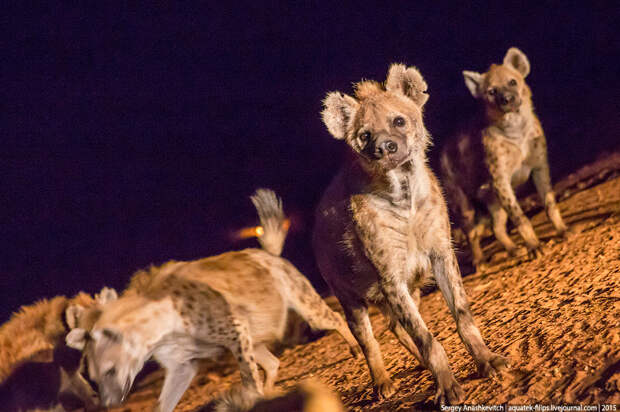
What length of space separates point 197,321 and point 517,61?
3768mm

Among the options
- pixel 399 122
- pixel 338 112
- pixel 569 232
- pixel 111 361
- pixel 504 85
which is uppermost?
pixel 504 85

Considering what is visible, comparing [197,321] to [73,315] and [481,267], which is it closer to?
[73,315]

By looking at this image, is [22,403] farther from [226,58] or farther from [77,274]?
[226,58]

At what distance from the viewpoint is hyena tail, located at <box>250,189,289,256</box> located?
4188 millimetres

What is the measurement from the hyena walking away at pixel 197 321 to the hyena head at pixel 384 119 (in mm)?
1373

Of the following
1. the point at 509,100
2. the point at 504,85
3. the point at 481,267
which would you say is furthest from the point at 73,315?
the point at 504,85

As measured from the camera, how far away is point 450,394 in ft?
6.68

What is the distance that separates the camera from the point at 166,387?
3.26m

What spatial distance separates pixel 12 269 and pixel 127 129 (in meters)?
4.87

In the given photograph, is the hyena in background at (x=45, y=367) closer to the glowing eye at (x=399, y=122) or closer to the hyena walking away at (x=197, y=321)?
the hyena walking away at (x=197, y=321)

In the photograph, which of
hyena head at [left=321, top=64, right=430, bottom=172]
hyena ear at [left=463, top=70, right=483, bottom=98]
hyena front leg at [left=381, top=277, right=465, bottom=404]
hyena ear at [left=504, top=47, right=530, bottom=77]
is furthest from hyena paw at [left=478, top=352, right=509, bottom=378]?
hyena ear at [left=504, top=47, right=530, bottom=77]

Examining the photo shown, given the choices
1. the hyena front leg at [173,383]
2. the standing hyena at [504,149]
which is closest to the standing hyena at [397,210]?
the hyena front leg at [173,383]

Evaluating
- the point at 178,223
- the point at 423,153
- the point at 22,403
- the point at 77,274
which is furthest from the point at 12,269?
the point at 423,153

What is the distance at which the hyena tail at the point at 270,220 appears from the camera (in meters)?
4.19
